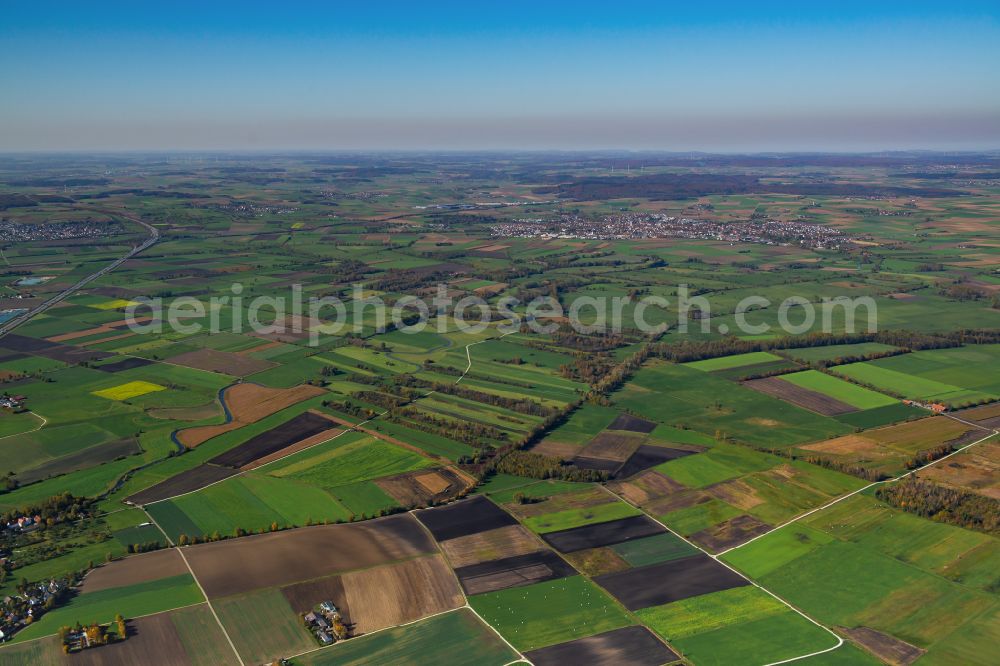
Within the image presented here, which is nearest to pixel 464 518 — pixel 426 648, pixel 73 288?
pixel 426 648

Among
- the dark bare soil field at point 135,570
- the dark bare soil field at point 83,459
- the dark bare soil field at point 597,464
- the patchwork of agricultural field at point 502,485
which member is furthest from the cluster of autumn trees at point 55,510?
the dark bare soil field at point 597,464

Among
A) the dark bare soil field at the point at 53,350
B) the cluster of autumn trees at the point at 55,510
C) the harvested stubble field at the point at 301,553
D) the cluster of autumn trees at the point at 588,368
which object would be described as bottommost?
the harvested stubble field at the point at 301,553

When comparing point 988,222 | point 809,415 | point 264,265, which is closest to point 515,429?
point 809,415

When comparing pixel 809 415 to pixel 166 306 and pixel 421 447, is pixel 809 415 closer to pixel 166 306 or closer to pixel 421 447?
pixel 421 447

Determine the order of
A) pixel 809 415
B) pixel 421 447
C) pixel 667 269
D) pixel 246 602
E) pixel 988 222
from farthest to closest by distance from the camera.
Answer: pixel 988 222, pixel 667 269, pixel 809 415, pixel 421 447, pixel 246 602

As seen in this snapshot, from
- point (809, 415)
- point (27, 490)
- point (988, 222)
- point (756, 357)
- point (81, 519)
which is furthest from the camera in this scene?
point (988, 222)

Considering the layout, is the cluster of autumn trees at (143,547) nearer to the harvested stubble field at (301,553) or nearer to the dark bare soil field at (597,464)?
the harvested stubble field at (301,553)

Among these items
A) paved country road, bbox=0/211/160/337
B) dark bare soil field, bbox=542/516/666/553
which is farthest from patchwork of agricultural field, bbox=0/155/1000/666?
paved country road, bbox=0/211/160/337

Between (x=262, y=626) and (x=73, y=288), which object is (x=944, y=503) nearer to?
(x=262, y=626)
